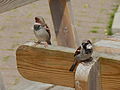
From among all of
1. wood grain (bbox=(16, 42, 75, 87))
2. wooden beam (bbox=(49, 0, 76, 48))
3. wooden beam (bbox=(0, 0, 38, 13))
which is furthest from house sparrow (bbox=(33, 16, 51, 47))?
wood grain (bbox=(16, 42, 75, 87))

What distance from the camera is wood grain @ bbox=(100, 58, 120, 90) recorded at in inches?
59.5

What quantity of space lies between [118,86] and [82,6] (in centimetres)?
722

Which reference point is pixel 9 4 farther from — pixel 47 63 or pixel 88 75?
pixel 88 75

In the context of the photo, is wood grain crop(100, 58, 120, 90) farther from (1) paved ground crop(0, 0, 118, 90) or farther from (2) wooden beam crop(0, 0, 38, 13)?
(1) paved ground crop(0, 0, 118, 90)

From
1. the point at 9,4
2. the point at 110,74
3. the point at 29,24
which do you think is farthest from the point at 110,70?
the point at 29,24

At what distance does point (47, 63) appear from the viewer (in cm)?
172

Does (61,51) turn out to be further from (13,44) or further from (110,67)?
(13,44)

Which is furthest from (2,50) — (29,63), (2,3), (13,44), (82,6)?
(29,63)

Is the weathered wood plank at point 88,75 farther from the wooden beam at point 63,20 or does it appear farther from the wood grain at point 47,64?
the wooden beam at point 63,20

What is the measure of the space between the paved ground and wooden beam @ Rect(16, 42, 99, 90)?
128 inches

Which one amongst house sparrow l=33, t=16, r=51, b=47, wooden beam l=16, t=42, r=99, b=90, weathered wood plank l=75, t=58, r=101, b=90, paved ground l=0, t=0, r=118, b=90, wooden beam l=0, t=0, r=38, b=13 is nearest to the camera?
weathered wood plank l=75, t=58, r=101, b=90

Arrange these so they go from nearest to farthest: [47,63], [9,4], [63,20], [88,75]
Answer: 1. [88,75]
2. [47,63]
3. [9,4]
4. [63,20]

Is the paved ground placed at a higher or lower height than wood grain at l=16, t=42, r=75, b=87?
lower

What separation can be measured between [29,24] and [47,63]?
5.92m
